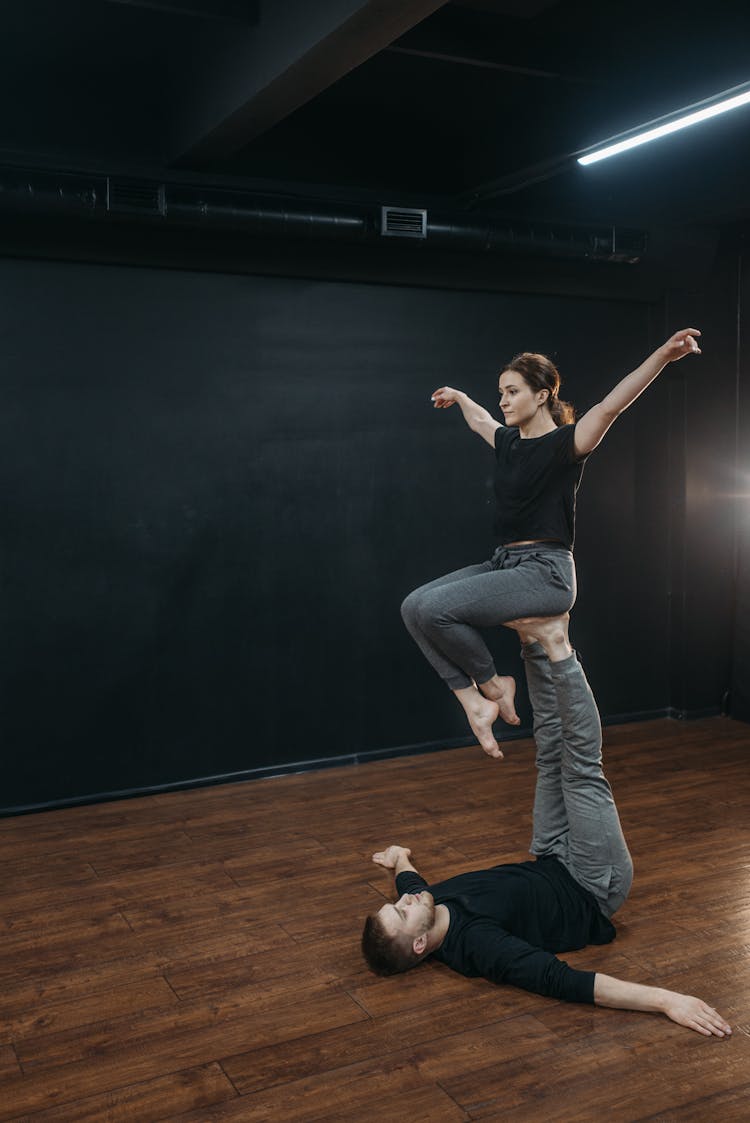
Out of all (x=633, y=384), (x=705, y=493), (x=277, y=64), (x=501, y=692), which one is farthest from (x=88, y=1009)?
(x=705, y=493)

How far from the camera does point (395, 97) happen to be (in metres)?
5.24

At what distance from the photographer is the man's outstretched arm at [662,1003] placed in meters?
3.18

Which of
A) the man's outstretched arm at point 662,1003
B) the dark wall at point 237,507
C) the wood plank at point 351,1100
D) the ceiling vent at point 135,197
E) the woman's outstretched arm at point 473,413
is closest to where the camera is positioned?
the wood plank at point 351,1100

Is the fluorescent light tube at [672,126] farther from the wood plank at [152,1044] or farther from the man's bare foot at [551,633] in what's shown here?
the wood plank at [152,1044]

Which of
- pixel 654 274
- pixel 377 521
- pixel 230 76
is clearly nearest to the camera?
pixel 230 76

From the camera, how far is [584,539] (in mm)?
6711

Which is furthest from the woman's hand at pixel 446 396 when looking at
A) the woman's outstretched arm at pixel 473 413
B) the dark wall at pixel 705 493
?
the dark wall at pixel 705 493

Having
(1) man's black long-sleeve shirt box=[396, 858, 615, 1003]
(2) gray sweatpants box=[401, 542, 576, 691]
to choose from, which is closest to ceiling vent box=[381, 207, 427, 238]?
(2) gray sweatpants box=[401, 542, 576, 691]

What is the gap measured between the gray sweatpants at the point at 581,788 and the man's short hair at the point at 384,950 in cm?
75

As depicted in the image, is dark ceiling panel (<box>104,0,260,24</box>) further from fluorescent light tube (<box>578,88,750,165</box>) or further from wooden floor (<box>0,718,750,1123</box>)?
wooden floor (<box>0,718,750,1123</box>)

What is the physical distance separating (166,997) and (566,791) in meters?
1.58

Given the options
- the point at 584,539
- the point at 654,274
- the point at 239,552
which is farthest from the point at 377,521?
→ the point at 654,274

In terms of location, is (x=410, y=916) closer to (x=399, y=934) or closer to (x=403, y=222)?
(x=399, y=934)

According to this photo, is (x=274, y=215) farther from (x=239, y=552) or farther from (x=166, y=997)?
(x=166, y=997)
